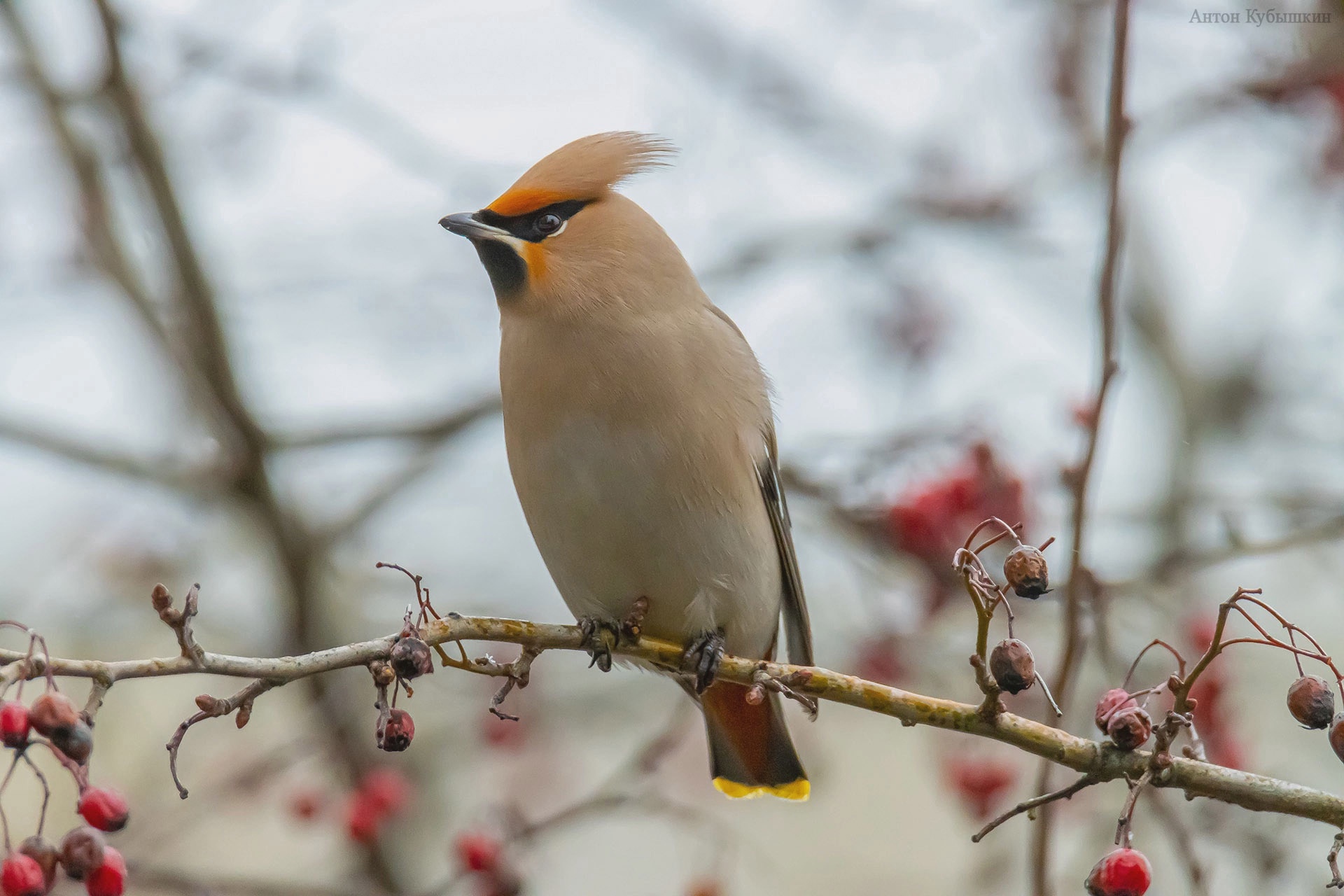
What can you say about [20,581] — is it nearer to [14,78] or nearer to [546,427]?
[14,78]

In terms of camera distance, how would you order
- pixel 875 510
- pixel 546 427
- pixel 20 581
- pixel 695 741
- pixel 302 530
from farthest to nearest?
pixel 695 741
pixel 20 581
pixel 302 530
pixel 875 510
pixel 546 427

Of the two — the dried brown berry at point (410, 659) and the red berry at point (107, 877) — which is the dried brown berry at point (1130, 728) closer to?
the dried brown berry at point (410, 659)

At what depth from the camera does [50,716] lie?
1.90m

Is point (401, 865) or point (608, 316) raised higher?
point (608, 316)

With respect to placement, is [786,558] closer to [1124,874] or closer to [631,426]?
[631,426]

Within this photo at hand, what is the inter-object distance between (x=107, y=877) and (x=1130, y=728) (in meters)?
1.53

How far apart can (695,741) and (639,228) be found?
15.5 feet

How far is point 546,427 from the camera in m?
3.62

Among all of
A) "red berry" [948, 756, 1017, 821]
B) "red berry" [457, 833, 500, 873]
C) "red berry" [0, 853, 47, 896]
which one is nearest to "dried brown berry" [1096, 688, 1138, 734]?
"red berry" [0, 853, 47, 896]

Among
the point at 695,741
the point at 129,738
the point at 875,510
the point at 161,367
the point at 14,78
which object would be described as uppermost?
the point at 14,78

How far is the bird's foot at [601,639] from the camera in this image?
297cm

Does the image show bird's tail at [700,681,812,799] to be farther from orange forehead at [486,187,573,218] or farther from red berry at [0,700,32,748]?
red berry at [0,700,32,748]

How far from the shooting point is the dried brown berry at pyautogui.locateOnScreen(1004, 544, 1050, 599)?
2.26 meters

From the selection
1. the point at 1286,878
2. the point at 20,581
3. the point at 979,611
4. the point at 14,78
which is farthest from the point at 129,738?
the point at 979,611
